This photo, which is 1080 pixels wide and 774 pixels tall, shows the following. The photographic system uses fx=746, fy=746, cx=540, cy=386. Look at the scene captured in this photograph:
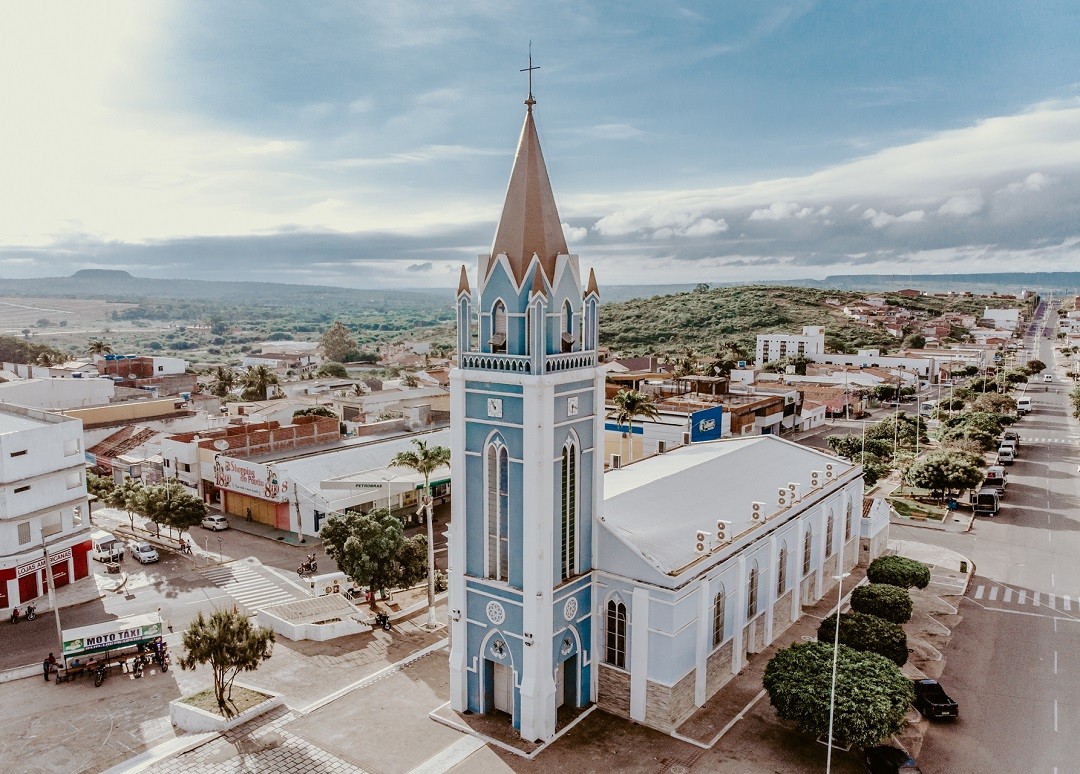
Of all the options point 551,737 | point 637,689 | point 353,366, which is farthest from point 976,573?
point 353,366

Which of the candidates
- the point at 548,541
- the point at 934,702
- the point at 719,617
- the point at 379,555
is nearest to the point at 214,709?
the point at 379,555

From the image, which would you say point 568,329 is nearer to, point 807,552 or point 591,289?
point 591,289

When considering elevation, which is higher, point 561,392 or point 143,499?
point 561,392

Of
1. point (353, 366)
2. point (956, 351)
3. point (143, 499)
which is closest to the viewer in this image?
Result: point (143, 499)

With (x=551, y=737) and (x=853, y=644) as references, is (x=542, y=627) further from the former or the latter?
(x=853, y=644)

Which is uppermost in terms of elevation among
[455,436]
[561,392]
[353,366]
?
[561,392]

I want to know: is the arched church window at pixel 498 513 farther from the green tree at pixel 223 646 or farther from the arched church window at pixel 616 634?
the green tree at pixel 223 646

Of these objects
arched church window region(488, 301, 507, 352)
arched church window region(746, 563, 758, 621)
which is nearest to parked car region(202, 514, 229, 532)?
arched church window region(488, 301, 507, 352)

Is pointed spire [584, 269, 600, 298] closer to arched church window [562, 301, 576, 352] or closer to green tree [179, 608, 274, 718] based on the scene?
arched church window [562, 301, 576, 352]
